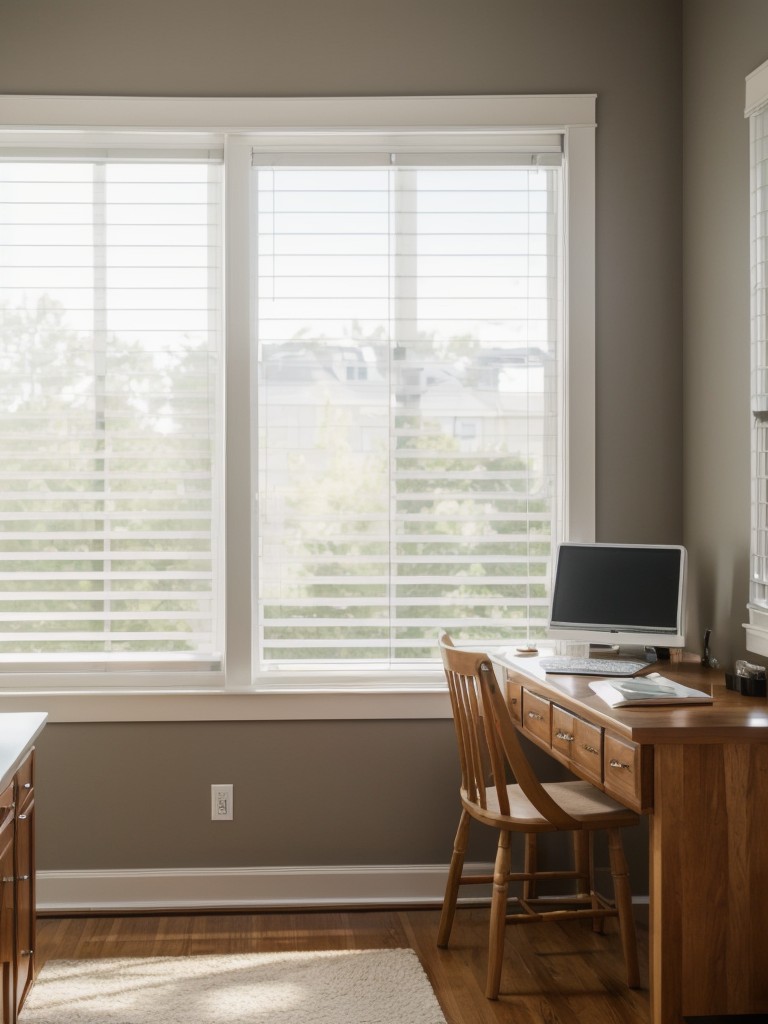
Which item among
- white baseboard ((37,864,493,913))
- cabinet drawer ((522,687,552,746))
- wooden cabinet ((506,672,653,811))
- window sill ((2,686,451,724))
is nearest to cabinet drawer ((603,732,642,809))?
wooden cabinet ((506,672,653,811))

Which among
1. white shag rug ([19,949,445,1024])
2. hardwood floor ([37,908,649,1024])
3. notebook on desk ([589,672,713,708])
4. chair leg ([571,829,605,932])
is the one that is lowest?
hardwood floor ([37,908,649,1024])

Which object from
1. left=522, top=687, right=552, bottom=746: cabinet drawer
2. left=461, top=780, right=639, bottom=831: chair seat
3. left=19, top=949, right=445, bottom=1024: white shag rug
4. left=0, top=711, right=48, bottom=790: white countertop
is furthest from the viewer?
left=522, top=687, right=552, bottom=746: cabinet drawer

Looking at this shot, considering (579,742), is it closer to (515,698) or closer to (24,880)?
(515,698)

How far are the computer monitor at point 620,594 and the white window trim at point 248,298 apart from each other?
0.81ft

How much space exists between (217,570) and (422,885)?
127 centimetres

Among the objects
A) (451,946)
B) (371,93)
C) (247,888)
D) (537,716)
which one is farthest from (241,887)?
(371,93)

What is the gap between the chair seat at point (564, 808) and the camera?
8.73ft

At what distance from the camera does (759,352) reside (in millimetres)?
2791

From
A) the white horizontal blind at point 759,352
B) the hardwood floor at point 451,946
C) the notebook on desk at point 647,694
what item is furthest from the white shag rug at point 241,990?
the white horizontal blind at point 759,352

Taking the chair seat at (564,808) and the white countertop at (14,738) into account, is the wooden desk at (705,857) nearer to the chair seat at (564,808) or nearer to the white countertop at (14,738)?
the chair seat at (564,808)

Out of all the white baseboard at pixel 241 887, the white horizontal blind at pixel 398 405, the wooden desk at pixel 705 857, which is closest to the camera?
the wooden desk at pixel 705 857

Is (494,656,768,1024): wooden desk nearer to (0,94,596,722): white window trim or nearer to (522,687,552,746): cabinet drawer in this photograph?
(522,687,552,746): cabinet drawer

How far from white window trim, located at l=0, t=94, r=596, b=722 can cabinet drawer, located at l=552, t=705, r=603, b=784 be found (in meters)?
0.66

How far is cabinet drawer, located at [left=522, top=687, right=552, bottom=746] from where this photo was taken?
2795 millimetres
